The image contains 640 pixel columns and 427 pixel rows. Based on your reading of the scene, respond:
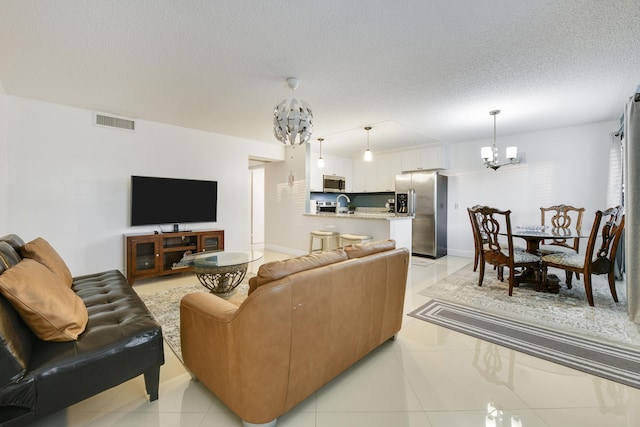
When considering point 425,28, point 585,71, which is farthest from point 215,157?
point 585,71

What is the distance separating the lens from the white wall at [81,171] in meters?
3.30

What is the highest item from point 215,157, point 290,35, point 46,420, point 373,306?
point 290,35

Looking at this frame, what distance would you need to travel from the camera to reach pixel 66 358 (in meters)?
1.27

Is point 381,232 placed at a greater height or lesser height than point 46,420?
greater

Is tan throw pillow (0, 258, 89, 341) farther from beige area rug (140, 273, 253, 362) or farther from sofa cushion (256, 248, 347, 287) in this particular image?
sofa cushion (256, 248, 347, 287)

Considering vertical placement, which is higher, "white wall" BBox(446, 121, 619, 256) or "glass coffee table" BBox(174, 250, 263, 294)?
"white wall" BBox(446, 121, 619, 256)

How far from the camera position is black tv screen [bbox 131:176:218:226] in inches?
157

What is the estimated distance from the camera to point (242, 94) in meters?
3.19

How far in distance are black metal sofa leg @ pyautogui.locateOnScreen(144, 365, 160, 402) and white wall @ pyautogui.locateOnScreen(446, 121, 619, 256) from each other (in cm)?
580

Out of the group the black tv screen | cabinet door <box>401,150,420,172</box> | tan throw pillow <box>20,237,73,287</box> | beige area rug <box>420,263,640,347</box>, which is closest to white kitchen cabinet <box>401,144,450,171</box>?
cabinet door <box>401,150,420,172</box>

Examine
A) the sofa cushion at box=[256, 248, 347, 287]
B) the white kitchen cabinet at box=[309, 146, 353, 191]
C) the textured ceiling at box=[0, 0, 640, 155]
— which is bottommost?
the sofa cushion at box=[256, 248, 347, 287]

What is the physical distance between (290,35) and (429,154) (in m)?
4.63

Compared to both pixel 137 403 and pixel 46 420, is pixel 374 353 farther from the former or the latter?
pixel 46 420

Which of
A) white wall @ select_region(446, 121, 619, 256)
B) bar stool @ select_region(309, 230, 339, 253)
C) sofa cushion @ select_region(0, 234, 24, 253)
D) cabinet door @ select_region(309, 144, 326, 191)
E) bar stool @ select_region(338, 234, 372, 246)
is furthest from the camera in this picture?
cabinet door @ select_region(309, 144, 326, 191)
